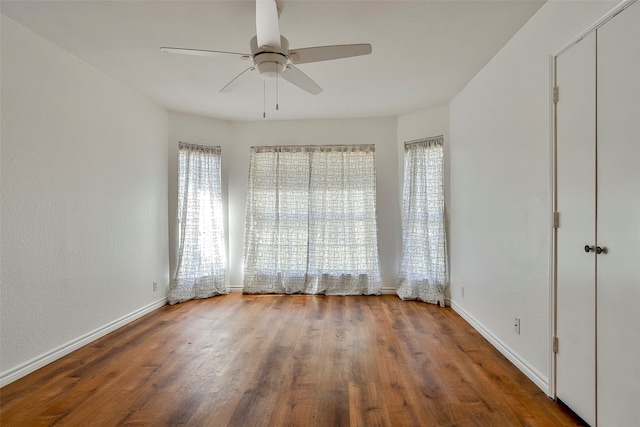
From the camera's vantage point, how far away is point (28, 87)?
228 cm

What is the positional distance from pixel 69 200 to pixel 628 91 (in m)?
3.78

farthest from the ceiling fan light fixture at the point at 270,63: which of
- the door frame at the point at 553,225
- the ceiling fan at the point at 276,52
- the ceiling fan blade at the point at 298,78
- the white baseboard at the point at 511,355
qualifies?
the white baseboard at the point at 511,355

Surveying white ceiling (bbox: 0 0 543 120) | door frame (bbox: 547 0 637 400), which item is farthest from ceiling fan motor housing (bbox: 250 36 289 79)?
door frame (bbox: 547 0 637 400)

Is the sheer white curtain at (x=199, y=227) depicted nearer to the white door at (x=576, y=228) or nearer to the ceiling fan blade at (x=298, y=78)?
the ceiling fan blade at (x=298, y=78)

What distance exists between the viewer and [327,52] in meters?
1.92

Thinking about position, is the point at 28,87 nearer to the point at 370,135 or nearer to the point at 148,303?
the point at 148,303

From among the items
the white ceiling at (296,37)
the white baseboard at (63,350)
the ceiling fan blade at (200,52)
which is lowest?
the white baseboard at (63,350)

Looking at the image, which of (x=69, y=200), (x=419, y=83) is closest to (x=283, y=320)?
(x=69, y=200)

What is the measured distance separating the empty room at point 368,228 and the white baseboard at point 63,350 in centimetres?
1

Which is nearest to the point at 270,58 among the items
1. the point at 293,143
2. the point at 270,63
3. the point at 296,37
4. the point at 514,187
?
the point at 270,63

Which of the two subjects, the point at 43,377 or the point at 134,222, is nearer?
the point at 43,377

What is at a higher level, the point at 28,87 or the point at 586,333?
the point at 28,87

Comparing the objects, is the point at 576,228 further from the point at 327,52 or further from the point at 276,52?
the point at 276,52

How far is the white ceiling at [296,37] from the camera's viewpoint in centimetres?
204
